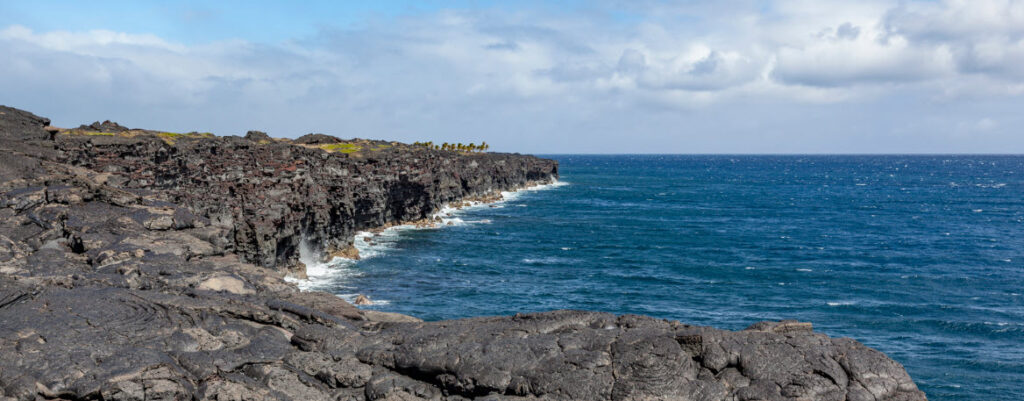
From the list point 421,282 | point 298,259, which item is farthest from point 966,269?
point 298,259

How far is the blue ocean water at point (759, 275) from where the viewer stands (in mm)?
50312

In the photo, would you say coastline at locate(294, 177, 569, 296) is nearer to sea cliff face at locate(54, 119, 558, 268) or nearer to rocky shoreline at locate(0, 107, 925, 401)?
sea cliff face at locate(54, 119, 558, 268)

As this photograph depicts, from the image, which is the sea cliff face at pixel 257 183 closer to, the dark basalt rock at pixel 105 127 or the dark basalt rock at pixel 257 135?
the dark basalt rock at pixel 105 127

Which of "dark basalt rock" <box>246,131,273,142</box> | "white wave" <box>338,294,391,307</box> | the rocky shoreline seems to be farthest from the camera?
"dark basalt rock" <box>246,131,273,142</box>

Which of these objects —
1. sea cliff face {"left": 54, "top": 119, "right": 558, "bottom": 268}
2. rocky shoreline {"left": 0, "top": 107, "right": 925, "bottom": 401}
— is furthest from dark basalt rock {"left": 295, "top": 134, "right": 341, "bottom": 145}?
rocky shoreline {"left": 0, "top": 107, "right": 925, "bottom": 401}

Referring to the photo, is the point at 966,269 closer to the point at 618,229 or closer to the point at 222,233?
the point at 618,229

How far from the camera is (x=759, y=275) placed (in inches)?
2827

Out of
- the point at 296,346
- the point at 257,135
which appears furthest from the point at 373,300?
the point at 257,135

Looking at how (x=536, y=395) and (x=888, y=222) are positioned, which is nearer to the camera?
(x=536, y=395)

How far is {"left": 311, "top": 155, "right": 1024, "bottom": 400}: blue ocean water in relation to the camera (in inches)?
1981

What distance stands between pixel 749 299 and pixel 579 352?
47922mm

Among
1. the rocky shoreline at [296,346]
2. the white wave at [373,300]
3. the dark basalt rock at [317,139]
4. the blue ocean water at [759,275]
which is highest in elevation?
the dark basalt rock at [317,139]

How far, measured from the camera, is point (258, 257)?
54.9m

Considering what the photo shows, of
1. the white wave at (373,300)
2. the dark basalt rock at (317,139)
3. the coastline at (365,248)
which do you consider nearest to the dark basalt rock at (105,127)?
the dark basalt rock at (317,139)
